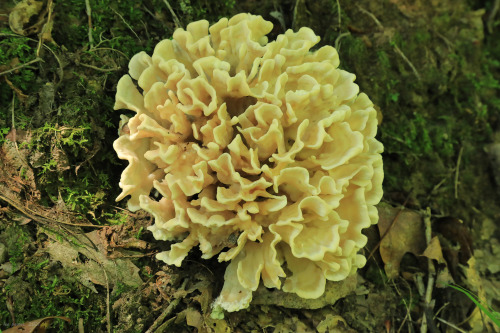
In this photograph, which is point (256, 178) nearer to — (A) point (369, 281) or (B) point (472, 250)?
(A) point (369, 281)

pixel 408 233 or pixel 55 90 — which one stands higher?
pixel 55 90

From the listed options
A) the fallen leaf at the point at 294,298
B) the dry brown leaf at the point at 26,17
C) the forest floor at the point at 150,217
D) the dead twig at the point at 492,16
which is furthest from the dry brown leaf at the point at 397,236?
the dry brown leaf at the point at 26,17

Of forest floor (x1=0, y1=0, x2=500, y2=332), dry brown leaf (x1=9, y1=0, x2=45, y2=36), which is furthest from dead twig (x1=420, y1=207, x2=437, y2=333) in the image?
dry brown leaf (x1=9, y1=0, x2=45, y2=36)

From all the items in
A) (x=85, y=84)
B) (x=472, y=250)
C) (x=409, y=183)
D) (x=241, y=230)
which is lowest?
(x=472, y=250)

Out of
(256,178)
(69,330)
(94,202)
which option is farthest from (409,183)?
→ (69,330)

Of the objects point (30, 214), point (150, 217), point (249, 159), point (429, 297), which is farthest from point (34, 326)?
point (429, 297)

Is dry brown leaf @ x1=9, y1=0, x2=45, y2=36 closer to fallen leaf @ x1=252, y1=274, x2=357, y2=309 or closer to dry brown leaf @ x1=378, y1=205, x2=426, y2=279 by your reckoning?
fallen leaf @ x1=252, y1=274, x2=357, y2=309

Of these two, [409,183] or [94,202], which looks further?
[409,183]

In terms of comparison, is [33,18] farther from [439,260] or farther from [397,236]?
[439,260]
